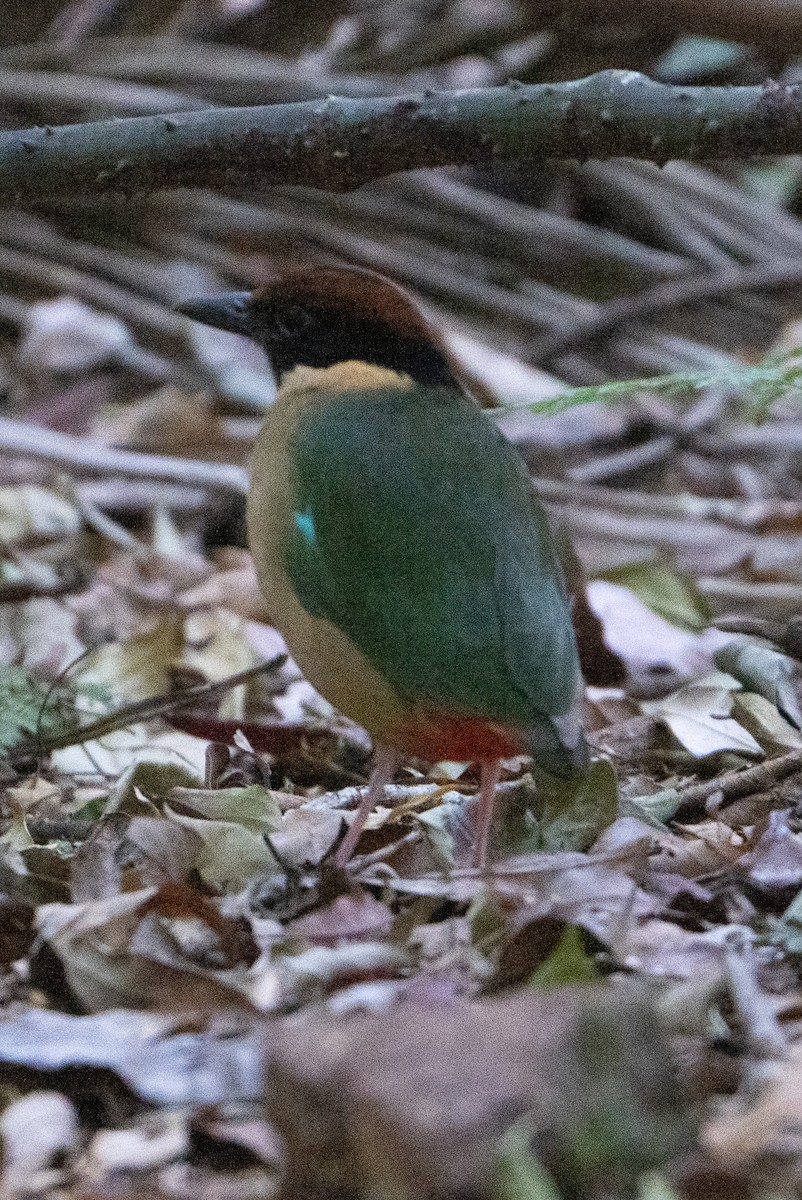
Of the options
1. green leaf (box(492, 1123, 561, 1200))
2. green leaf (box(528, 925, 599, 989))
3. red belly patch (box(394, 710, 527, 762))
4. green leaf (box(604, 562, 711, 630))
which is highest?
green leaf (box(492, 1123, 561, 1200))

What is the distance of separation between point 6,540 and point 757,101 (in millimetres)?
2918

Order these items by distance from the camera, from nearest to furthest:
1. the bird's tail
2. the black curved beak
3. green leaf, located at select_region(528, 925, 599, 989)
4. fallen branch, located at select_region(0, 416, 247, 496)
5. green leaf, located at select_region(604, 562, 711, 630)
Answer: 1. green leaf, located at select_region(528, 925, 599, 989)
2. the bird's tail
3. the black curved beak
4. green leaf, located at select_region(604, 562, 711, 630)
5. fallen branch, located at select_region(0, 416, 247, 496)

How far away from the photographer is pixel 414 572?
288cm

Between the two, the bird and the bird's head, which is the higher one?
the bird's head

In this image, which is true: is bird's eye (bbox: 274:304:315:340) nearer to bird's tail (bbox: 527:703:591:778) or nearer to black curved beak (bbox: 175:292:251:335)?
black curved beak (bbox: 175:292:251:335)

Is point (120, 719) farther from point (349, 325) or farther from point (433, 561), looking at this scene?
point (433, 561)

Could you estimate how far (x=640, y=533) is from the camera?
5.81 meters

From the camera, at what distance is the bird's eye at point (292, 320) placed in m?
3.39

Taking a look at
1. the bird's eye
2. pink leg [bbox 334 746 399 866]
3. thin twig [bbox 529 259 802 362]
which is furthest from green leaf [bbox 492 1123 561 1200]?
thin twig [bbox 529 259 802 362]

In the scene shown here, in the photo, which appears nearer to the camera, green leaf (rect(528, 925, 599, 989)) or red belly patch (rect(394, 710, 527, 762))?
green leaf (rect(528, 925, 599, 989))

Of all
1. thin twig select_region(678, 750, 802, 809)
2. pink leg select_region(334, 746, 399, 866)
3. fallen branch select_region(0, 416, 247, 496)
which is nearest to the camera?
pink leg select_region(334, 746, 399, 866)

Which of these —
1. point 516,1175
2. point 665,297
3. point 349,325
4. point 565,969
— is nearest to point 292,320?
point 349,325

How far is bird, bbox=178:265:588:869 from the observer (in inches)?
111

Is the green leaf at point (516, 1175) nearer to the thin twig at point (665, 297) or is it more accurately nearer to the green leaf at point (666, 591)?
the green leaf at point (666, 591)
